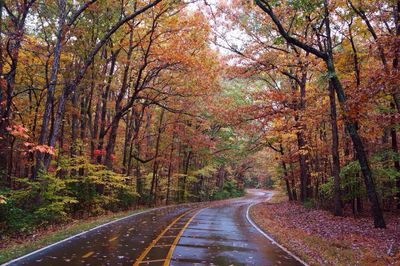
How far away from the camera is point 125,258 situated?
348 inches

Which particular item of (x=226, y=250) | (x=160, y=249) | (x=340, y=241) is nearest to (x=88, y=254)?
(x=160, y=249)

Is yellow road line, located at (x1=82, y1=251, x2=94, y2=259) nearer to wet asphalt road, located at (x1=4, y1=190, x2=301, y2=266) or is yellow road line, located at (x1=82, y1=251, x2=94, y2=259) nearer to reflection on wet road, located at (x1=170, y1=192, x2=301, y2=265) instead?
wet asphalt road, located at (x1=4, y1=190, x2=301, y2=266)

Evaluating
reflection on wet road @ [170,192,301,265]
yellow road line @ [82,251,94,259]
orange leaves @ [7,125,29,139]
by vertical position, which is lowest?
reflection on wet road @ [170,192,301,265]

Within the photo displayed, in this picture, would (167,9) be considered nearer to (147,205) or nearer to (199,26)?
(199,26)

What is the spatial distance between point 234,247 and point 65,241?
4980mm

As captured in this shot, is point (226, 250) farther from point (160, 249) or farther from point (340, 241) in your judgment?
point (340, 241)

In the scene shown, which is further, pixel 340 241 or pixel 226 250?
pixel 340 241

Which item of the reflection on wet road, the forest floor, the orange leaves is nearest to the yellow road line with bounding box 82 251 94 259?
the reflection on wet road

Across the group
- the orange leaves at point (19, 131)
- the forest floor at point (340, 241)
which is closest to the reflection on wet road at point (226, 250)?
the forest floor at point (340, 241)

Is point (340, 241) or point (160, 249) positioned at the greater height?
point (160, 249)

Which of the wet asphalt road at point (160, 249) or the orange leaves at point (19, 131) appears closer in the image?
the wet asphalt road at point (160, 249)

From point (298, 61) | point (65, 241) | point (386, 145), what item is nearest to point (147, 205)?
point (298, 61)

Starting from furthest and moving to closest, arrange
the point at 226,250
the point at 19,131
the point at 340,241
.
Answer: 1. the point at 340,241
2. the point at 226,250
3. the point at 19,131

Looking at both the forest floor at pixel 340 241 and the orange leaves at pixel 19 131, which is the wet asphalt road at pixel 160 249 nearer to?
the forest floor at pixel 340 241
